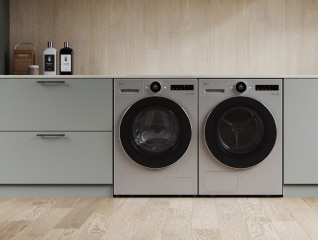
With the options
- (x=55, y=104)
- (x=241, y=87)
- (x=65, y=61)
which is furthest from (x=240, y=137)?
(x=65, y=61)

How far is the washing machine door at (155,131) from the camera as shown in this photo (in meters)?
3.65

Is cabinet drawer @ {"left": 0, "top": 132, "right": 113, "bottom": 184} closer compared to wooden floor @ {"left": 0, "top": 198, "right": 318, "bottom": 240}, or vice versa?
wooden floor @ {"left": 0, "top": 198, "right": 318, "bottom": 240}

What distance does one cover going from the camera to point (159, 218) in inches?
119

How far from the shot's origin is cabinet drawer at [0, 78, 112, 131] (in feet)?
12.1

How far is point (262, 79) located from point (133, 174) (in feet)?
3.23

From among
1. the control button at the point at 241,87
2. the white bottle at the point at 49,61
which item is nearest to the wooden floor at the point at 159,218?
the control button at the point at 241,87

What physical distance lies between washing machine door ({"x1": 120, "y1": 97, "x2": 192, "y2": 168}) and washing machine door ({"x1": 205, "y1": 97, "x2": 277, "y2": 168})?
168 millimetres

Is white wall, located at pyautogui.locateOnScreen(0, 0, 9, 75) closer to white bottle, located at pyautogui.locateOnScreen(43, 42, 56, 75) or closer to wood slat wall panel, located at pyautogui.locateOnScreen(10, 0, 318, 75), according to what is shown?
wood slat wall panel, located at pyautogui.locateOnScreen(10, 0, 318, 75)

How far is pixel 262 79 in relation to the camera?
12.1 feet

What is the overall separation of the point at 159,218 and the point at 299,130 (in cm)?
116

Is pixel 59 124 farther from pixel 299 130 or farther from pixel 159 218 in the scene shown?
pixel 299 130

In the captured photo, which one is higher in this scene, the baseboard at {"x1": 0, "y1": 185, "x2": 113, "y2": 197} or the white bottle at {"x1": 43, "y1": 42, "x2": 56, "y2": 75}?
the white bottle at {"x1": 43, "y1": 42, "x2": 56, "y2": 75}

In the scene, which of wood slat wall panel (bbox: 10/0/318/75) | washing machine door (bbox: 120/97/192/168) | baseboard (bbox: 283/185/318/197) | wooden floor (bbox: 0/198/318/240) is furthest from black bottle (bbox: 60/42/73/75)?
baseboard (bbox: 283/185/318/197)

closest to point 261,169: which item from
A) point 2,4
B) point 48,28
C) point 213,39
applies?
point 213,39
